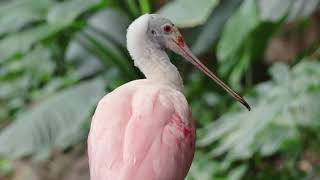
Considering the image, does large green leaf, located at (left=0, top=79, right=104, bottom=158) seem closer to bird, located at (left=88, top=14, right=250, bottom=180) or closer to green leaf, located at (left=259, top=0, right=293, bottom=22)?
green leaf, located at (left=259, top=0, right=293, bottom=22)

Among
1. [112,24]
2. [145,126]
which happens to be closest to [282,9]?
[145,126]

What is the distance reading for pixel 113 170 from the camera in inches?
81.9

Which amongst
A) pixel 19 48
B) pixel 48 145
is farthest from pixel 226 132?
pixel 19 48

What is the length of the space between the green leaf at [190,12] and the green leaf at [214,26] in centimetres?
84

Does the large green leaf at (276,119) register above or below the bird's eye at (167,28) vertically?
below

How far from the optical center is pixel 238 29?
3053 mm

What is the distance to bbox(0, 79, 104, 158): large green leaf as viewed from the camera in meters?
3.39

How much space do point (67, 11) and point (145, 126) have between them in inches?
54.2

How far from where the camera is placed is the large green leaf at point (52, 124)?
11.1 ft

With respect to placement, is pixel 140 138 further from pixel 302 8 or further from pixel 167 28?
pixel 302 8

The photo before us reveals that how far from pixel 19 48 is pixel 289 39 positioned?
7.55 ft

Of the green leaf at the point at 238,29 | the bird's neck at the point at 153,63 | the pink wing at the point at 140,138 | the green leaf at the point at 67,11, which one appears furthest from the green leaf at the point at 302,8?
the pink wing at the point at 140,138

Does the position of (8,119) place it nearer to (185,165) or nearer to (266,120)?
(266,120)

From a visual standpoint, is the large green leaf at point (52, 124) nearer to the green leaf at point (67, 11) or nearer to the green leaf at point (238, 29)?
the green leaf at point (67, 11)
